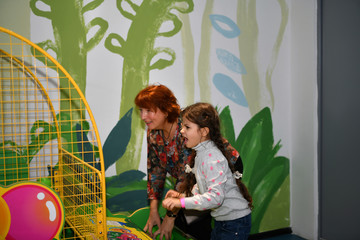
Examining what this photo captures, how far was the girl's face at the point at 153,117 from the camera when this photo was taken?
189 cm

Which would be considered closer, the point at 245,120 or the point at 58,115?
the point at 58,115

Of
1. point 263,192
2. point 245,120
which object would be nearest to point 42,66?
point 245,120

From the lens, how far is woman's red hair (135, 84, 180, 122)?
1.87 metres

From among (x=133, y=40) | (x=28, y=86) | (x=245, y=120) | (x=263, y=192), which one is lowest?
(x=263, y=192)

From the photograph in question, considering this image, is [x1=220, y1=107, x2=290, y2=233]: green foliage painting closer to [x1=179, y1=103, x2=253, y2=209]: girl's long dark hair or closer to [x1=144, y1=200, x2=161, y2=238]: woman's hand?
[x1=144, y1=200, x2=161, y2=238]: woman's hand

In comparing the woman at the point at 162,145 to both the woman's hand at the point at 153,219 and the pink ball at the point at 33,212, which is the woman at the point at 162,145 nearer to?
the woman's hand at the point at 153,219

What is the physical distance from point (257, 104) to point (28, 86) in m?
1.77

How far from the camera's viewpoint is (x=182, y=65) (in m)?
2.56

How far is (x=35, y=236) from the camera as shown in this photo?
4.97ft

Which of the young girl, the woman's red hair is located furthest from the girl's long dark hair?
the woman's red hair

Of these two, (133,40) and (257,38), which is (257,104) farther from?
(133,40)

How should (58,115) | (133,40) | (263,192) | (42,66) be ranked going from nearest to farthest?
(42,66) < (58,115) < (133,40) < (263,192)

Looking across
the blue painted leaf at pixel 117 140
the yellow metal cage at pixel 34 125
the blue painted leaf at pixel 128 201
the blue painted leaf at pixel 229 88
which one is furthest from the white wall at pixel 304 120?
the yellow metal cage at pixel 34 125

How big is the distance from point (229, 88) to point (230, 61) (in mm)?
216
